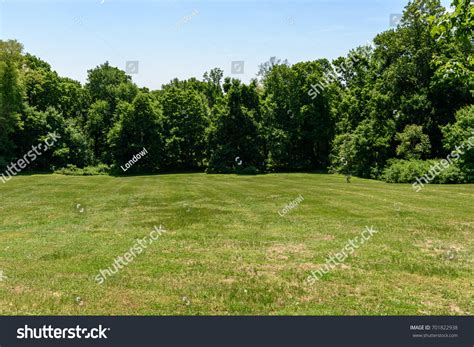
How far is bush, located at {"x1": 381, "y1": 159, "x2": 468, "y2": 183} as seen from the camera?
38562 millimetres

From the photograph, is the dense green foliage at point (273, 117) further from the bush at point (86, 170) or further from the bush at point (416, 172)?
the bush at point (86, 170)

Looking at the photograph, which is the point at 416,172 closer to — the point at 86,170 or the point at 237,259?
the point at 237,259

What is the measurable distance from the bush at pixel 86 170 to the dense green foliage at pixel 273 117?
6.59 ft

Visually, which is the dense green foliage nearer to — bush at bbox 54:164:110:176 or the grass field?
bush at bbox 54:164:110:176

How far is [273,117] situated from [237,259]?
55.8m

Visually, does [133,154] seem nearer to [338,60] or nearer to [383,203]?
[338,60]

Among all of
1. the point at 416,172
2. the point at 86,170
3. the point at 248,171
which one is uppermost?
the point at 416,172

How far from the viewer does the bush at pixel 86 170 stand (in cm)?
5703

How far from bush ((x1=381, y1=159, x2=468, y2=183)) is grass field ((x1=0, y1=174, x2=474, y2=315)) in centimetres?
1696

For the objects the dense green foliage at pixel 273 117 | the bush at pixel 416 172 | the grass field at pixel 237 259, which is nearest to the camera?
the grass field at pixel 237 259

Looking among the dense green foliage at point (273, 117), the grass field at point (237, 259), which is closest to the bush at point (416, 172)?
the dense green foliage at point (273, 117)

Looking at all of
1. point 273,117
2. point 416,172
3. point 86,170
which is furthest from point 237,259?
point 273,117

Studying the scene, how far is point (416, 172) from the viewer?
4169 centimetres
